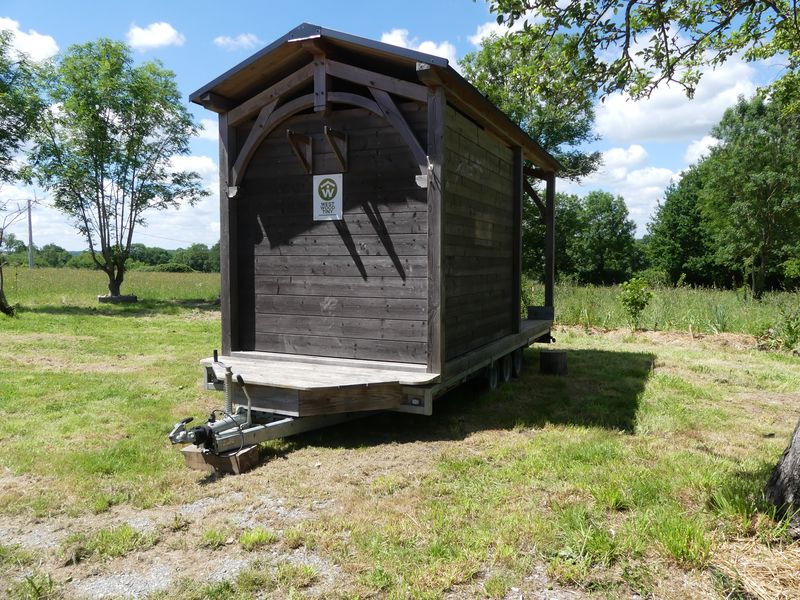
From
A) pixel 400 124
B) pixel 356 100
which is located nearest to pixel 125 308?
pixel 356 100

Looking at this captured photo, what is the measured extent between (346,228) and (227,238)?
4.91ft

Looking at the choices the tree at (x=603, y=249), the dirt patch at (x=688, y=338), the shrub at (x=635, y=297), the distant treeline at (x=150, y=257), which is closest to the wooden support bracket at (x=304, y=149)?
the dirt patch at (x=688, y=338)

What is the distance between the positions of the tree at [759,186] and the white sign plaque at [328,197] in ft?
82.5

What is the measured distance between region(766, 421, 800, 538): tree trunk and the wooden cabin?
281 cm

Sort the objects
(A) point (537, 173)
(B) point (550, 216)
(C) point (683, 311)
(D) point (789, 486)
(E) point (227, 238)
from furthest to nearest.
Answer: (C) point (683, 311) < (B) point (550, 216) < (A) point (537, 173) < (E) point (227, 238) < (D) point (789, 486)

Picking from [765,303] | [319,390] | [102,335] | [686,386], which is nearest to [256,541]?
[319,390]

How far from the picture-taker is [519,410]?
6617 millimetres

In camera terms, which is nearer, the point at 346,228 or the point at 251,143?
the point at 346,228

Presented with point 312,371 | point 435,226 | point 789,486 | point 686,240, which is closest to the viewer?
point 789,486

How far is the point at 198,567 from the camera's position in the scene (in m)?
3.12

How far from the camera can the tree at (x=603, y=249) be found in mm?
53500

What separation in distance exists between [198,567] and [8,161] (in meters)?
19.3

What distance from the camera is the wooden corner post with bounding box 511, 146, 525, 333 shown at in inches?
346

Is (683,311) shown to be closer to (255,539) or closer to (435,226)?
(435,226)
